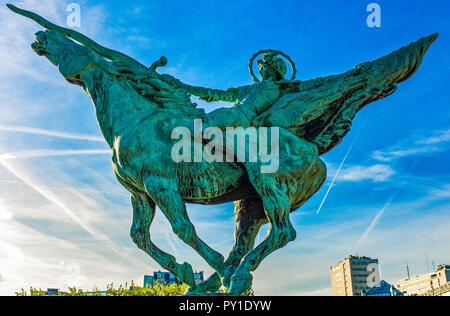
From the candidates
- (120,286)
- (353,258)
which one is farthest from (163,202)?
(353,258)

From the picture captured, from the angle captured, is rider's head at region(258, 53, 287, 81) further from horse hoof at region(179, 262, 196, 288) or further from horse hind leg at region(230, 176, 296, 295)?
horse hoof at region(179, 262, 196, 288)

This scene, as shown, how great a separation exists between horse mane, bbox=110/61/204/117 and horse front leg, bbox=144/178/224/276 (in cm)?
106

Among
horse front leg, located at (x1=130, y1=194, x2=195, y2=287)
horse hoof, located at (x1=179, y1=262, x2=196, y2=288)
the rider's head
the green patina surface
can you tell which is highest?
the rider's head

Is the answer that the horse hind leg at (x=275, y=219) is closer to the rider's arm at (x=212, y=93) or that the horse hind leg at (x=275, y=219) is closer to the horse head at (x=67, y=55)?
the rider's arm at (x=212, y=93)

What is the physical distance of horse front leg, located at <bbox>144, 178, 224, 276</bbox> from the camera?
17.0 ft

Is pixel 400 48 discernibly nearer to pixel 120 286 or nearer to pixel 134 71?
pixel 134 71

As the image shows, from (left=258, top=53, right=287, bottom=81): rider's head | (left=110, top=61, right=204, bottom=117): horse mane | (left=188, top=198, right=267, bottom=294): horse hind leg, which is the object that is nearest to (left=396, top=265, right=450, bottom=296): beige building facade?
(left=188, top=198, right=267, bottom=294): horse hind leg

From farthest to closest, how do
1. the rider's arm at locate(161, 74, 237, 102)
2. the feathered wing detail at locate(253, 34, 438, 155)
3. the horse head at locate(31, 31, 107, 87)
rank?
the rider's arm at locate(161, 74, 237, 102) < the feathered wing detail at locate(253, 34, 438, 155) < the horse head at locate(31, 31, 107, 87)

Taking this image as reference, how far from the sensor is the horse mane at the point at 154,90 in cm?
583

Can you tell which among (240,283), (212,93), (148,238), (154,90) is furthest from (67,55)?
(240,283)

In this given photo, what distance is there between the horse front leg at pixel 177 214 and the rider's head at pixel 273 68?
7.34 ft

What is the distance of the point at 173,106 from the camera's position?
582 cm

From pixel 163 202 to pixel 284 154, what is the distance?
151 cm
